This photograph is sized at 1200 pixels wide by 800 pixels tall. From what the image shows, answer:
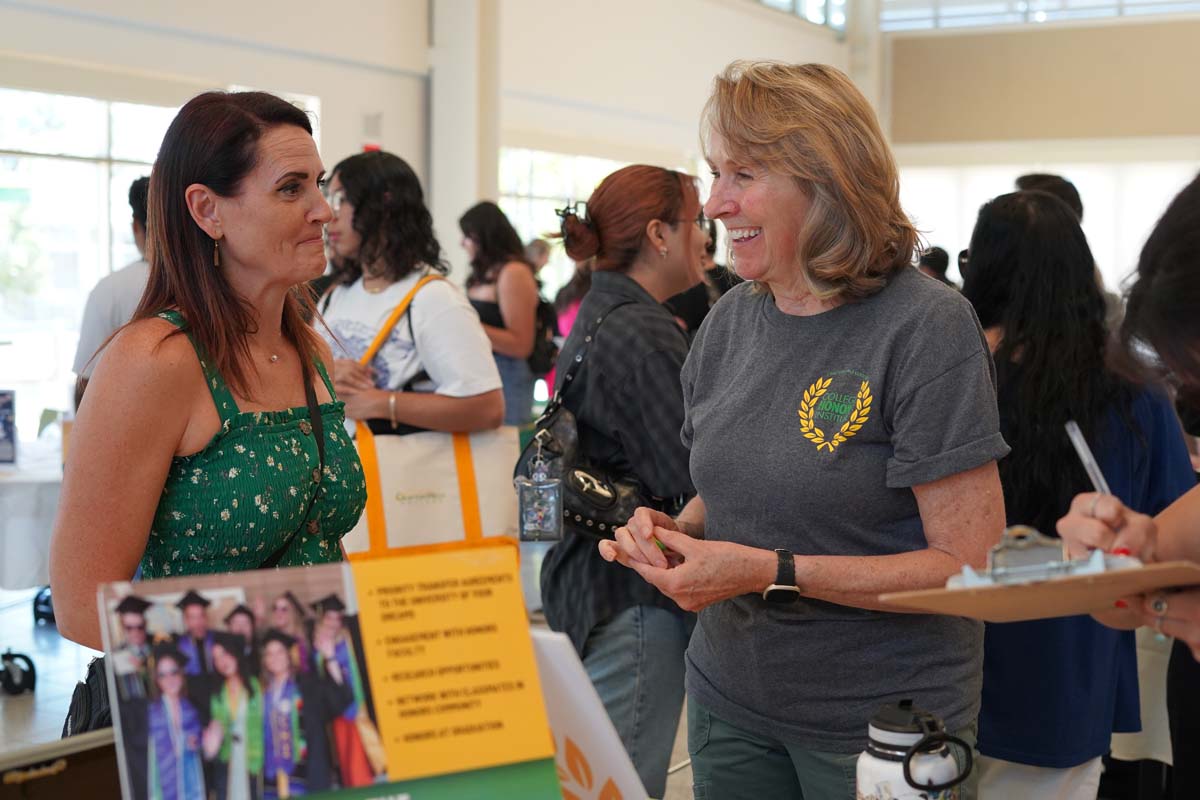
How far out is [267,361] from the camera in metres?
1.84

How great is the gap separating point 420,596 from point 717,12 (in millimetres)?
11740

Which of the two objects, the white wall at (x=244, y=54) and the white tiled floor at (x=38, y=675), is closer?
the white tiled floor at (x=38, y=675)

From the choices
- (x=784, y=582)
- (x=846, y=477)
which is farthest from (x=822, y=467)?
(x=784, y=582)

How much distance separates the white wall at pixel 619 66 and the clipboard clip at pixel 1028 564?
841cm

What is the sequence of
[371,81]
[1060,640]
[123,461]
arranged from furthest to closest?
[371,81], [1060,640], [123,461]

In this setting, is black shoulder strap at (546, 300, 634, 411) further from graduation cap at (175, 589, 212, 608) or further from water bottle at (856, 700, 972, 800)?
graduation cap at (175, 589, 212, 608)

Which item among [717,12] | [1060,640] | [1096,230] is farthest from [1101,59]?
[1060,640]

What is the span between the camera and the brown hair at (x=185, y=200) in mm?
1770

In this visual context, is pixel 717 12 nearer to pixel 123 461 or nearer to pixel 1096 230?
pixel 1096 230

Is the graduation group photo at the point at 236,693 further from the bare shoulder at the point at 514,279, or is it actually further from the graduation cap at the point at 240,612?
the bare shoulder at the point at 514,279

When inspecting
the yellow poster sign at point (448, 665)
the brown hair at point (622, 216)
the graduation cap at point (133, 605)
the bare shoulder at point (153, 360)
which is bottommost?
the yellow poster sign at point (448, 665)

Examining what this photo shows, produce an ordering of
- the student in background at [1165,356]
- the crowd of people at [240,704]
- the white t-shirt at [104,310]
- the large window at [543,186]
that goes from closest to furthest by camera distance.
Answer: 1. the crowd of people at [240,704]
2. the student in background at [1165,356]
3. the white t-shirt at [104,310]
4. the large window at [543,186]

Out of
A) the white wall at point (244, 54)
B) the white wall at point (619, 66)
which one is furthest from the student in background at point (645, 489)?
the white wall at point (619, 66)

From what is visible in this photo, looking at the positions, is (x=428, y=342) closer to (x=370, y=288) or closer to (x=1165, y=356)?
(x=370, y=288)
